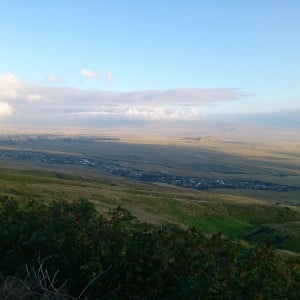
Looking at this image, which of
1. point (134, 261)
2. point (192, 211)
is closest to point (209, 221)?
point (192, 211)

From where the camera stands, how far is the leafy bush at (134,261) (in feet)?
28.4

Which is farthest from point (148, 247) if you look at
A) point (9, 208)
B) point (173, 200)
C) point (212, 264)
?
point (173, 200)

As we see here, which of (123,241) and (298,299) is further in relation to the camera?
(123,241)

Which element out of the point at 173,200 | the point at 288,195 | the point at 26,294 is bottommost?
the point at 288,195

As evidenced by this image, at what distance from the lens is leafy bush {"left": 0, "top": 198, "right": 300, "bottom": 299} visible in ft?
28.4

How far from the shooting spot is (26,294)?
917cm

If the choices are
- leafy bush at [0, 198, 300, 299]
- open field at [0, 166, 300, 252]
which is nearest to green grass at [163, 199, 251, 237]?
open field at [0, 166, 300, 252]

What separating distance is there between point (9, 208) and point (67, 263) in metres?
3.27

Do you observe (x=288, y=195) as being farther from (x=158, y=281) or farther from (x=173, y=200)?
(x=158, y=281)

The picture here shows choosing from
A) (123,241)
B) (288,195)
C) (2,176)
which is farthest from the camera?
(288,195)

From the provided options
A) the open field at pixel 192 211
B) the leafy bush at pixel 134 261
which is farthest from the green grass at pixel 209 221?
the leafy bush at pixel 134 261

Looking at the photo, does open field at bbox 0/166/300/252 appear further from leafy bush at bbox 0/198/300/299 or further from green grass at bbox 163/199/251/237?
leafy bush at bbox 0/198/300/299

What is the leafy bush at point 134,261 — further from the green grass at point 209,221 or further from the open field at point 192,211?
the green grass at point 209,221

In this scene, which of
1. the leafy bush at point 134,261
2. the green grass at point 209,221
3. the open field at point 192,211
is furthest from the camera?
the green grass at point 209,221
